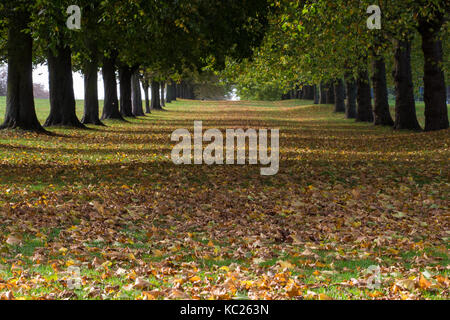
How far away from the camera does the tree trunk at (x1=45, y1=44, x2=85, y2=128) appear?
27.7 metres

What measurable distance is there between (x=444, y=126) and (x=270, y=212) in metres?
16.5

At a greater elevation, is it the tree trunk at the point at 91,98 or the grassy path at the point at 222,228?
the tree trunk at the point at 91,98

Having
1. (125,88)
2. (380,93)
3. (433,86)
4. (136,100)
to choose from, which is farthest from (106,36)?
(136,100)

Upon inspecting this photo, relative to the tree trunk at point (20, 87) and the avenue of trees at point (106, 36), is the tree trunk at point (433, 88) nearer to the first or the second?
the avenue of trees at point (106, 36)

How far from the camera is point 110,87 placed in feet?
123

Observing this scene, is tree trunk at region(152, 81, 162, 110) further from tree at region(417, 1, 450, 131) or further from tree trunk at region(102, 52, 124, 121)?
tree at region(417, 1, 450, 131)

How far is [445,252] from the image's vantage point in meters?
7.60

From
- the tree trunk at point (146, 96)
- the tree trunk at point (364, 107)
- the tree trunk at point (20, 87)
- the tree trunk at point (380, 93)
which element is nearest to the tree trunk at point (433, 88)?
the tree trunk at point (380, 93)

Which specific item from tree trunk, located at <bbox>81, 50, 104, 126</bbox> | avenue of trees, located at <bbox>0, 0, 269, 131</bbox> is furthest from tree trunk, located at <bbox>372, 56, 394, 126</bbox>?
tree trunk, located at <bbox>81, 50, 104, 126</bbox>

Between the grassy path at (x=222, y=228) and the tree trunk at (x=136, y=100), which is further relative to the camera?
the tree trunk at (x=136, y=100)

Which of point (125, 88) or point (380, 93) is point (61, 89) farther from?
point (380, 93)

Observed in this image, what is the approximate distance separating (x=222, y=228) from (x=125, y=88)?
112 feet

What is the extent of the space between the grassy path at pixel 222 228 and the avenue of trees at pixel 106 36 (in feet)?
12.7

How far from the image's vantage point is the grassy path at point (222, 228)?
20.1ft
